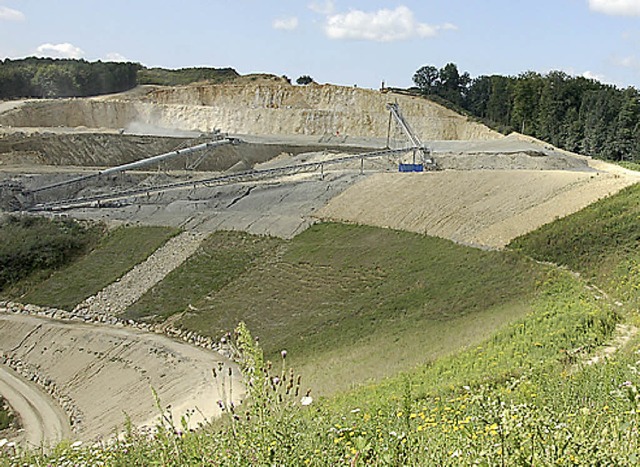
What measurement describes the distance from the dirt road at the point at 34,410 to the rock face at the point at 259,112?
6330 cm

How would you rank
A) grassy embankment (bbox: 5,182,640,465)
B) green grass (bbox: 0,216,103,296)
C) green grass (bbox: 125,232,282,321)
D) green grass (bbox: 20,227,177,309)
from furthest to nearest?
1. green grass (bbox: 0,216,103,296)
2. green grass (bbox: 20,227,177,309)
3. green grass (bbox: 125,232,282,321)
4. grassy embankment (bbox: 5,182,640,465)

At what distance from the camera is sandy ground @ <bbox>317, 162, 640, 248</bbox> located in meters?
30.9

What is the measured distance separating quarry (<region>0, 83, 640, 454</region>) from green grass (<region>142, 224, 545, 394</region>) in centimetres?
159

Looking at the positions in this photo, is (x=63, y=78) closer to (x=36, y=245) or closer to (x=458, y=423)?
(x=36, y=245)

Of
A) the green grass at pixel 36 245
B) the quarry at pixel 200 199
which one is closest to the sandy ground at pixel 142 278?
the quarry at pixel 200 199

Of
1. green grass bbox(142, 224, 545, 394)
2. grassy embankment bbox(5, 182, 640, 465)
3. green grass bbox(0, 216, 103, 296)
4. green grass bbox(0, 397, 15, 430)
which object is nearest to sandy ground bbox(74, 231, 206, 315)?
green grass bbox(142, 224, 545, 394)

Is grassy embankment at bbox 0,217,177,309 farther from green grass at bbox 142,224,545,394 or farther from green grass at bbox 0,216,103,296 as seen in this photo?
green grass at bbox 142,224,545,394

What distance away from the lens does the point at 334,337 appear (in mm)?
24312

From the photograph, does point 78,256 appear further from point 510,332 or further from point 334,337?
point 510,332

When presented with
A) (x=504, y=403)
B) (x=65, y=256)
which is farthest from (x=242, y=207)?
(x=504, y=403)

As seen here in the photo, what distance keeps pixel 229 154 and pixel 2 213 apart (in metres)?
27.7

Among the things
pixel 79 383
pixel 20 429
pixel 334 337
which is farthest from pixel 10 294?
pixel 334 337

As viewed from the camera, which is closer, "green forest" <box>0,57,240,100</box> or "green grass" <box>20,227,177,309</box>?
"green grass" <box>20,227,177,309</box>

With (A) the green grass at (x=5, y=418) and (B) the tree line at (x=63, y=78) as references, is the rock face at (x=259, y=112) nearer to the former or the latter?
(B) the tree line at (x=63, y=78)
